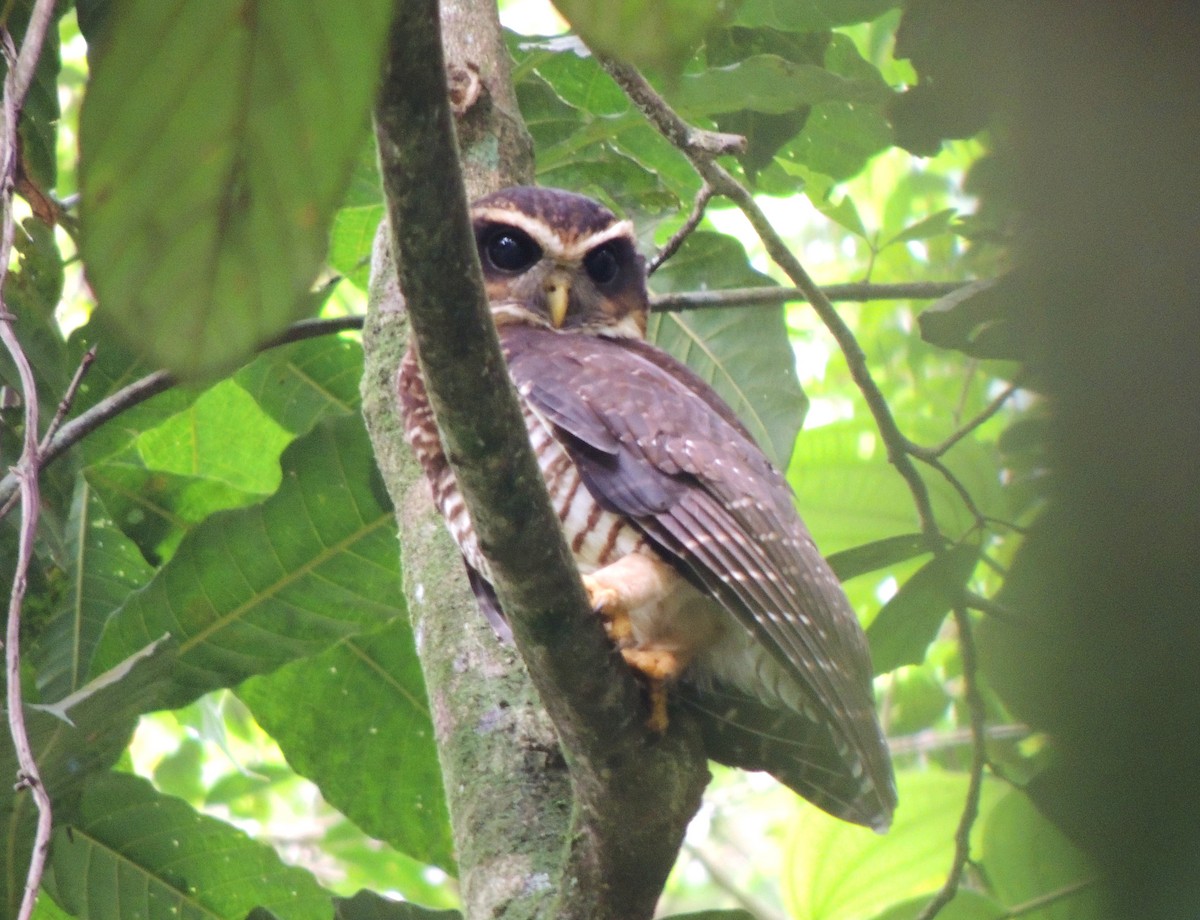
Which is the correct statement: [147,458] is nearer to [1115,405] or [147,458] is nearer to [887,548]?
[887,548]

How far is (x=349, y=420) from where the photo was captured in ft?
10.5

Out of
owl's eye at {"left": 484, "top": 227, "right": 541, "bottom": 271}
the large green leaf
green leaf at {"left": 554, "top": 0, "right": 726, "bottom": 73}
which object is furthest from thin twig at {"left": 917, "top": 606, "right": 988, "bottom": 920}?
the large green leaf

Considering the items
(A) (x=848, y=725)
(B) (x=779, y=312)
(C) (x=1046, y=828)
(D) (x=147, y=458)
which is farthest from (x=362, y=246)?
(C) (x=1046, y=828)

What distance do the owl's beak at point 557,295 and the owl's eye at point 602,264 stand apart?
68mm

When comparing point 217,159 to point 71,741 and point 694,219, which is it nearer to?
point 71,741

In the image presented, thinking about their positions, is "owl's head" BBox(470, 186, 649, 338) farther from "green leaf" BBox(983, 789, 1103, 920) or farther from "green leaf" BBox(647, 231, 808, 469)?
"green leaf" BBox(983, 789, 1103, 920)

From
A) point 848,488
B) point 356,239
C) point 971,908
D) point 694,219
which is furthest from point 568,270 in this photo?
point 971,908

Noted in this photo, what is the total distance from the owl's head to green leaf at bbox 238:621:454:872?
0.91m

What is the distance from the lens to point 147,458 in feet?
12.4

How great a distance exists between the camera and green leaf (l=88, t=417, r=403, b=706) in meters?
3.10

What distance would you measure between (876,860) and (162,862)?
192 cm

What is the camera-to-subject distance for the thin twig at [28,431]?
1.33m

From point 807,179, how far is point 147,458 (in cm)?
198

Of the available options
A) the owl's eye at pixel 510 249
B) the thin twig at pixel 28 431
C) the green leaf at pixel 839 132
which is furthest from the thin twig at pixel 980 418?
the owl's eye at pixel 510 249
